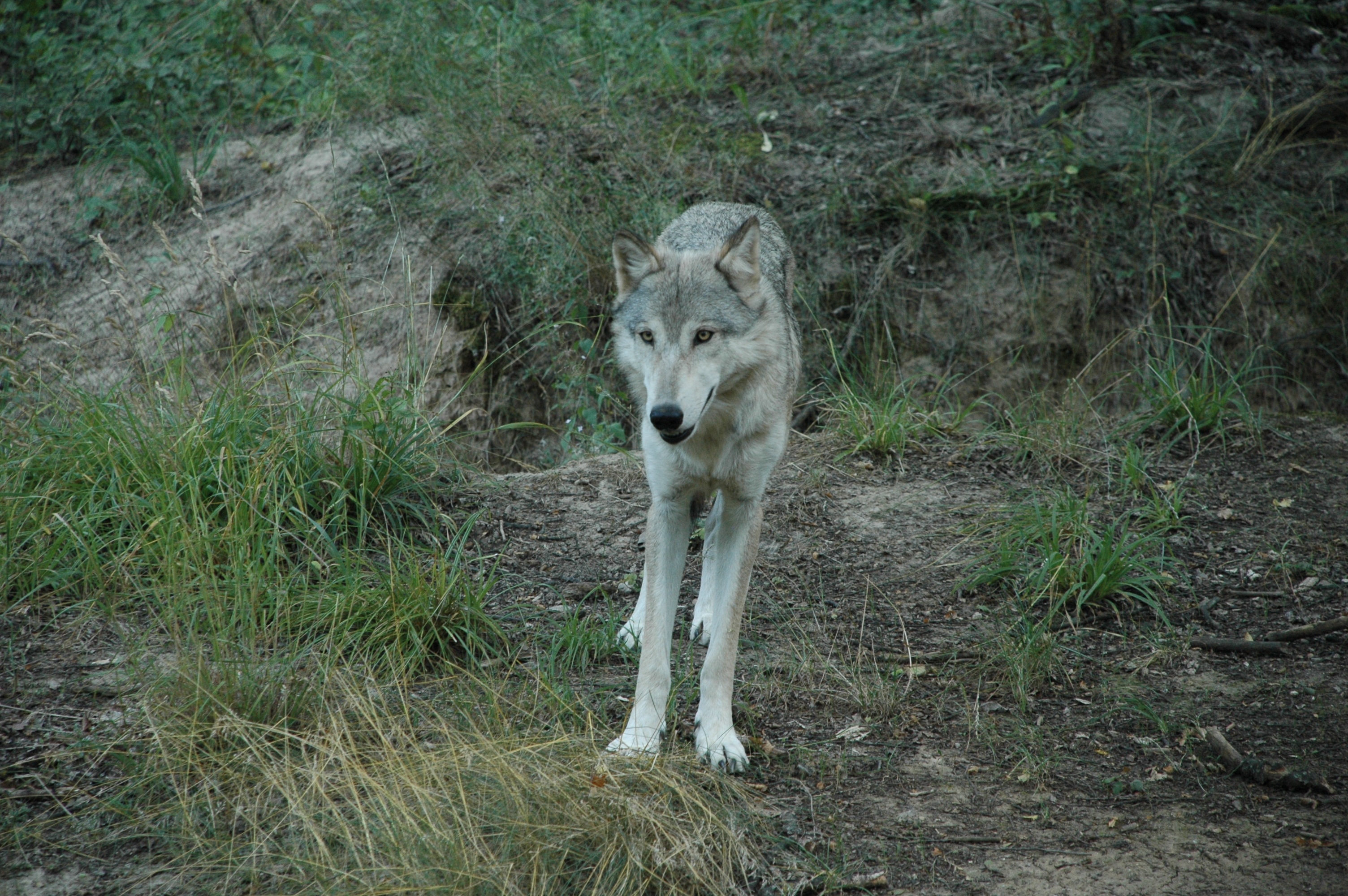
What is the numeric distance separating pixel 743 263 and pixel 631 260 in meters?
0.44

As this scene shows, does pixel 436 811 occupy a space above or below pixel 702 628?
above

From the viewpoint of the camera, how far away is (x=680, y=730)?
360cm

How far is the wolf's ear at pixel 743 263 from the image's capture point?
3.53 meters

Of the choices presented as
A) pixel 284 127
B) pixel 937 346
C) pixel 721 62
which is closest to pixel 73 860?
pixel 937 346

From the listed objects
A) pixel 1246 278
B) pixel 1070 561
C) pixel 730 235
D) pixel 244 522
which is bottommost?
pixel 1070 561

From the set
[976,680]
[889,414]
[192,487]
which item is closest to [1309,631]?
[976,680]

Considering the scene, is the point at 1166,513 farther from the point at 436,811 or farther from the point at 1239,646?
the point at 436,811

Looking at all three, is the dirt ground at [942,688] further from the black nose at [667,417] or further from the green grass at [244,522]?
the black nose at [667,417]

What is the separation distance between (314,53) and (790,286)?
5088 mm

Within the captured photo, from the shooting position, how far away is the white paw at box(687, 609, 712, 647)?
14.1 feet

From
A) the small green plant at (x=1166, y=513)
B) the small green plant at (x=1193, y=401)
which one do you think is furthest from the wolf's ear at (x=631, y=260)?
the small green plant at (x=1193, y=401)

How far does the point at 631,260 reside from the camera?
3.65 metres

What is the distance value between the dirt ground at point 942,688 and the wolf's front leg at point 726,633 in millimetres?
130

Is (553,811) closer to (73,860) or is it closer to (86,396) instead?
(73,860)
